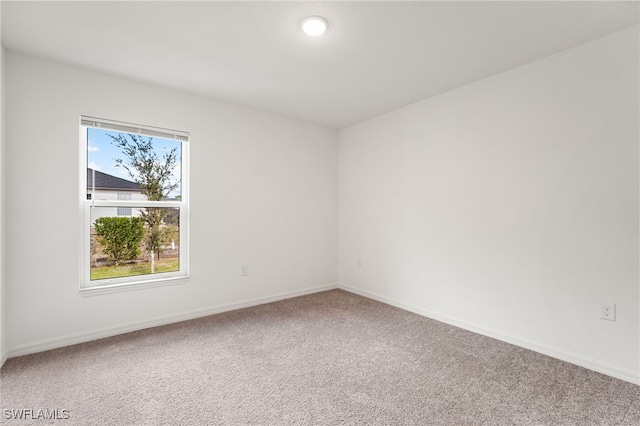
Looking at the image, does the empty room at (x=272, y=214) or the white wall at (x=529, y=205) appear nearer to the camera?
the empty room at (x=272, y=214)

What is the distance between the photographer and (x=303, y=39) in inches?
87.2

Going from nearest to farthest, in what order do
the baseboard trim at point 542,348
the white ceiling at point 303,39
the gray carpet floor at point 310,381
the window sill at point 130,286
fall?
1. the gray carpet floor at point 310,381
2. the white ceiling at point 303,39
3. the baseboard trim at point 542,348
4. the window sill at point 130,286

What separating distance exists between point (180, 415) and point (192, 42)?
242cm

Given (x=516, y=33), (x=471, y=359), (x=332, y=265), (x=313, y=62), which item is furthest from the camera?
(x=332, y=265)

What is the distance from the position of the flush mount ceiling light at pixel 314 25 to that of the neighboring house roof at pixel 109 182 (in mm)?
2179

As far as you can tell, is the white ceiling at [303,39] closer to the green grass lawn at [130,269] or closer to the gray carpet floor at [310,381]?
the green grass lawn at [130,269]

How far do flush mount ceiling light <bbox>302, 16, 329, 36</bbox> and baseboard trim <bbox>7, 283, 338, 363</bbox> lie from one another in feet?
9.24

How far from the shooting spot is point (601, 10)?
190 cm

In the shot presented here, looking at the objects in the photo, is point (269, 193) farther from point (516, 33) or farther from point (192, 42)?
point (516, 33)

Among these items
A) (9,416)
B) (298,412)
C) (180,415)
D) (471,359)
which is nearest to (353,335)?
(471,359)

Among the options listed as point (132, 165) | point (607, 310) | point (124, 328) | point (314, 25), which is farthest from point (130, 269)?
point (607, 310)

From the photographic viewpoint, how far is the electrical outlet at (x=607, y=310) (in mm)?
2127

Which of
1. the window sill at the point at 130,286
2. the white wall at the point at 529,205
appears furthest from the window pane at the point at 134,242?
the white wall at the point at 529,205

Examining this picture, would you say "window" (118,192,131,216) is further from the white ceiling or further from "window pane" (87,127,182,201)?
the white ceiling
